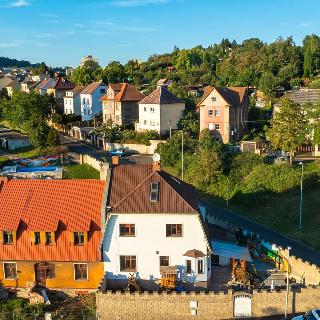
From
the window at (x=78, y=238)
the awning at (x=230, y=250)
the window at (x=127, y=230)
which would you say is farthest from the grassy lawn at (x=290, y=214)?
the window at (x=78, y=238)

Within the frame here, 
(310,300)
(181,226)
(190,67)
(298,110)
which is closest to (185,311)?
(181,226)

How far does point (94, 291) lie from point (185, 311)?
6361 mm

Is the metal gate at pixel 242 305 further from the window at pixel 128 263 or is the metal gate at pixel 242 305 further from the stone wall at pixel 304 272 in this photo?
the window at pixel 128 263

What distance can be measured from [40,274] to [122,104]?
192ft

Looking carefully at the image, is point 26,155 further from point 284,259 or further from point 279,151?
point 284,259

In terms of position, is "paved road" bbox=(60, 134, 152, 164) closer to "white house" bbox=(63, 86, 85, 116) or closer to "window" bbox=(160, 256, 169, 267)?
"white house" bbox=(63, 86, 85, 116)

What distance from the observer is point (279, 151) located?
6016cm

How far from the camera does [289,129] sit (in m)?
55.5

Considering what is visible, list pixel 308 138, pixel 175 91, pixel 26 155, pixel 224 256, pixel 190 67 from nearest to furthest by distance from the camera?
pixel 224 256 → pixel 308 138 → pixel 26 155 → pixel 175 91 → pixel 190 67

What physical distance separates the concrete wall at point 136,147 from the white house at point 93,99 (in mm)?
22743

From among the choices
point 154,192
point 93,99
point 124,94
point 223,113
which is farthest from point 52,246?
point 93,99

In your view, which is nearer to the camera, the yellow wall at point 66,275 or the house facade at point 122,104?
the yellow wall at point 66,275

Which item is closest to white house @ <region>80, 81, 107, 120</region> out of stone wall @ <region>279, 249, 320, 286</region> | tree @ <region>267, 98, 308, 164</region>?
tree @ <region>267, 98, 308, 164</region>

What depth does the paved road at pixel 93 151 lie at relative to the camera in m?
68.6
